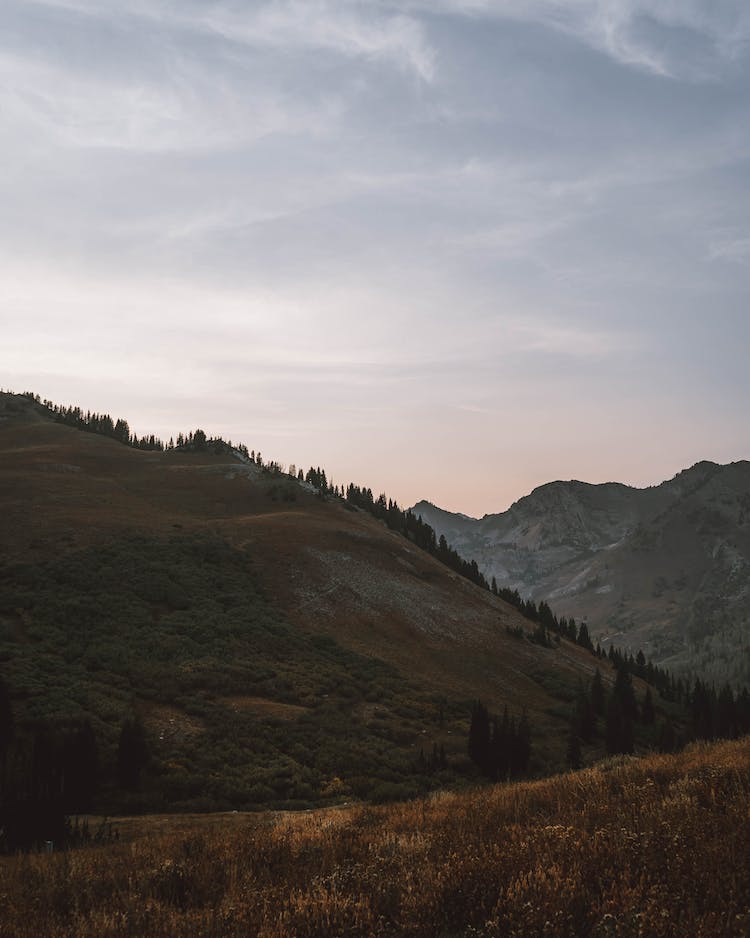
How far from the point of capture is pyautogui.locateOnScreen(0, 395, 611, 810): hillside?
31047mm

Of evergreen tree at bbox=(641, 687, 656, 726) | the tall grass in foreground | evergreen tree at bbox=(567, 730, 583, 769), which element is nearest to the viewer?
the tall grass in foreground

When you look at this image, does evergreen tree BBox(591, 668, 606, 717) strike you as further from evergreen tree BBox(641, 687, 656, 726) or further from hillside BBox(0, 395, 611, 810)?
evergreen tree BBox(641, 687, 656, 726)

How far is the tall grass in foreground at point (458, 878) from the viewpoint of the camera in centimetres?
562

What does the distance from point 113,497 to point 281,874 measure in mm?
84488

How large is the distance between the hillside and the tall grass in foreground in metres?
18.3

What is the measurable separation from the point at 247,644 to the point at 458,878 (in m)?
46.6

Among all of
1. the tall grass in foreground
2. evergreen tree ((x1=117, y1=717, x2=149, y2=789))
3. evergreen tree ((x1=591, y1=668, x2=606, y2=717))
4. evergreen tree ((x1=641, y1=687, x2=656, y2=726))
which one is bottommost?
evergreen tree ((x1=641, y1=687, x2=656, y2=726))

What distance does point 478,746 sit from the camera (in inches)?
1463

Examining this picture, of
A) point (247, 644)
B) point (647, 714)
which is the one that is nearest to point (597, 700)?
point (647, 714)

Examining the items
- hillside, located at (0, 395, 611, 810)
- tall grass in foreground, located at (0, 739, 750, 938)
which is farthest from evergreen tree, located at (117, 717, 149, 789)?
tall grass in foreground, located at (0, 739, 750, 938)

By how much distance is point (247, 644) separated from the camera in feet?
167

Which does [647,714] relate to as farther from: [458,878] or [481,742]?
[458,878]

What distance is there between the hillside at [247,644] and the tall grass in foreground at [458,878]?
18309mm

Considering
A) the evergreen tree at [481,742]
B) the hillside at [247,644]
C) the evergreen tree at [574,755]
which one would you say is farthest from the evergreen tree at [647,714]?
the evergreen tree at [481,742]
